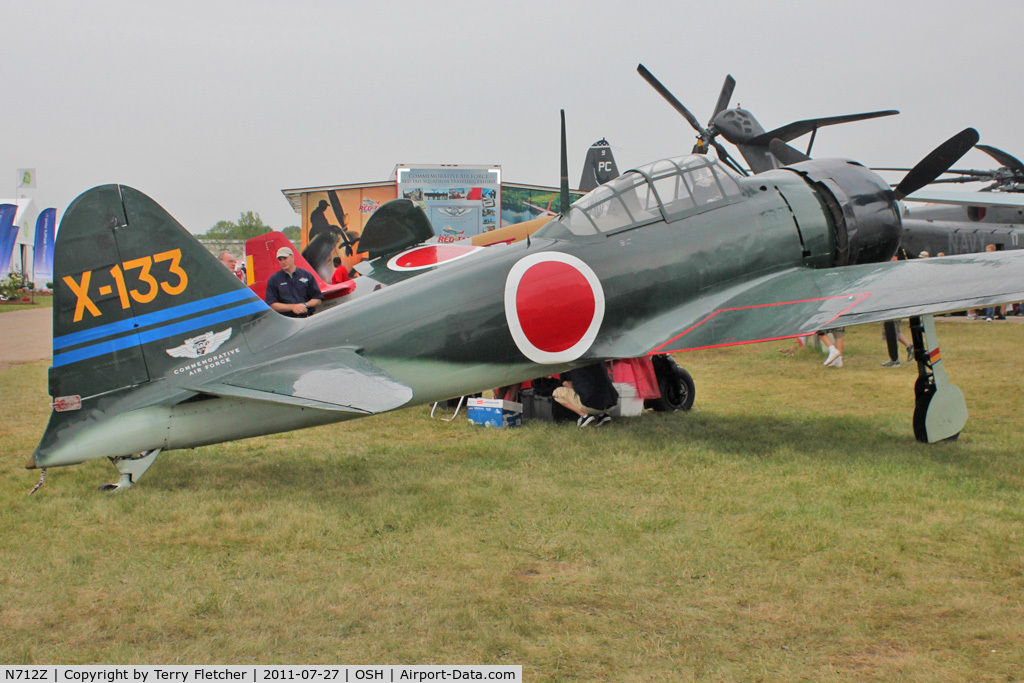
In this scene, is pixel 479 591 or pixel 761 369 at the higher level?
pixel 479 591

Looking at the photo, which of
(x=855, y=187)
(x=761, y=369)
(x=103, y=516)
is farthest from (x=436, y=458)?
(x=761, y=369)

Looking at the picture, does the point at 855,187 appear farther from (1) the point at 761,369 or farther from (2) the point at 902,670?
(2) the point at 902,670

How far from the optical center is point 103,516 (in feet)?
15.0

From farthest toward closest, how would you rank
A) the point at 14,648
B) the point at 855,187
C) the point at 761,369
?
1. the point at 761,369
2. the point at 855,187
3. the point at 14,648

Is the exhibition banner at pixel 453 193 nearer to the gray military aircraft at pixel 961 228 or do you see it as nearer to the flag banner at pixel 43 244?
the gray military aircraft at pixel 961 228

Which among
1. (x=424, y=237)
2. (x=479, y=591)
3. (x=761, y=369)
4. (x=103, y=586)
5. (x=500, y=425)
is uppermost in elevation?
(x=424, y=237)

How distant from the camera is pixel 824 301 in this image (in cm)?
630

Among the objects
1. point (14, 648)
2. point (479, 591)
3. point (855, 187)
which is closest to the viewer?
point (14, 648)

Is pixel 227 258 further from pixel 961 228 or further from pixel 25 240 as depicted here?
pixel 25 240

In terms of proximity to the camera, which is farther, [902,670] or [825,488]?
[825,488]

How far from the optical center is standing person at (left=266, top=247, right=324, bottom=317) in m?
7.73

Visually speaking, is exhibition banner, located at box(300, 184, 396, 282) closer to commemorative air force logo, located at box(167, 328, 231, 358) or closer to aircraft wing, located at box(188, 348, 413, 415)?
commemorative air force logo, located at box(167, 328, 231, 358)

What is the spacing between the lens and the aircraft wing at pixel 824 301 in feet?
19.3

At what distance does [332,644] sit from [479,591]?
744 mm
